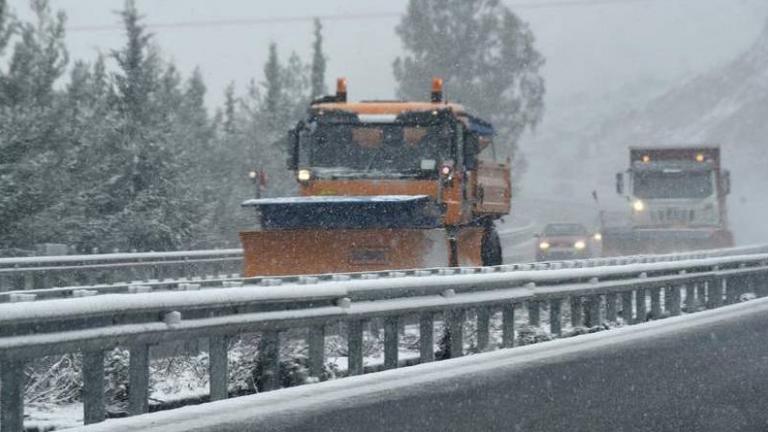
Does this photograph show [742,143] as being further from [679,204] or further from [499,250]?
[499,250]

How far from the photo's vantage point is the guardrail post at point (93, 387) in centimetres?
782

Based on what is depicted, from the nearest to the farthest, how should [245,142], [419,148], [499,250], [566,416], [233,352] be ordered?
[566,416] < [233,352] < [419,148] < [499,250] < [245,142]

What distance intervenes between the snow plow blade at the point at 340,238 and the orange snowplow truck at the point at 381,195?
0.04ft

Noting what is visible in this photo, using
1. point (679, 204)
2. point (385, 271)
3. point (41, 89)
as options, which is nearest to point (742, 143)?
point (679, 204)

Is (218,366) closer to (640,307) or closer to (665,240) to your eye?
(640,307)

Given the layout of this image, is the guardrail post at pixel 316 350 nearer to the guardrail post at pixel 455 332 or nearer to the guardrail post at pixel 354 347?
the guardrail post at pixel 354 347

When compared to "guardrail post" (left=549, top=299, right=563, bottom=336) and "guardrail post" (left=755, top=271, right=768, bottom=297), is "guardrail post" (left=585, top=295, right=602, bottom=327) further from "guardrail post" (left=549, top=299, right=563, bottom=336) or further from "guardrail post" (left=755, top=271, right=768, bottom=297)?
"guardrail post" (left=755, top=271, right=768, bottom=297)

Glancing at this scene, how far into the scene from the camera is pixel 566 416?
8461 millimetres

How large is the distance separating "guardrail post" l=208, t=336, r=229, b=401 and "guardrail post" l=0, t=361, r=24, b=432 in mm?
1911

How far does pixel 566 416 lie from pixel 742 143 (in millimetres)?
146547

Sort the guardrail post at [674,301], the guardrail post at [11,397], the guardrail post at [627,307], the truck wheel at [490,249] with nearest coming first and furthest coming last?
the guardrail post at [11,397] → the guardrail post at [627,307] → the guardrail post at [674,301] → the truck wheel at [490,249]

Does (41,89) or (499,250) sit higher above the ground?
(41,89)

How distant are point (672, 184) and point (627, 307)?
21.1 metres

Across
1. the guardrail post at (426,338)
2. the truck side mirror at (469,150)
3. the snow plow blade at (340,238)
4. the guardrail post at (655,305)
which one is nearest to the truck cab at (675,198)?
the truck side mirror at (469,150)
